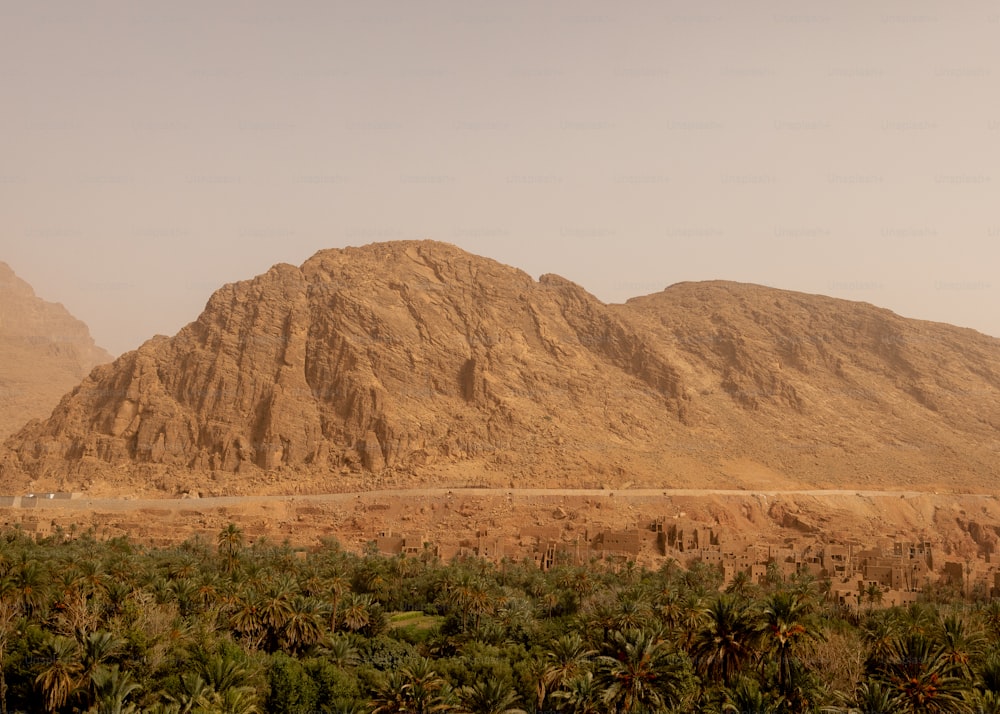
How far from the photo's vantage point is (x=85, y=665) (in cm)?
2612

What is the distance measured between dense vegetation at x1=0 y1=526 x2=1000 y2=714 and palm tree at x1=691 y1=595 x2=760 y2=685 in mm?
57

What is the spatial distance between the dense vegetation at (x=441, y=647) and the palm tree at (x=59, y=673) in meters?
0.06

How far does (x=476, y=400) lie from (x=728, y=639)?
69521 millimetres

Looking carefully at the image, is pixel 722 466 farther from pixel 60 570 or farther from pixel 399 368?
pixel 60 570

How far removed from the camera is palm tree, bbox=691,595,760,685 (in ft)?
81.5

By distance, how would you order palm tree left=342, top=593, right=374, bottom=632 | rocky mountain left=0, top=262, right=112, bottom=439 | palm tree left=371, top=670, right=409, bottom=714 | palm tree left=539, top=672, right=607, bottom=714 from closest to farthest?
palm tree left=539, top=672, right=607, bottom=714 → palm tree left=371, top=670, right=409, bottom=714 → palm tree left=342, top=593, right=374, bottom=632 → rocky mountain left=0, top=262, right=112, bottom=439

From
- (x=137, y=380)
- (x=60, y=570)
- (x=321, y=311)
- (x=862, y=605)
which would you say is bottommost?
(x=862, y=605)

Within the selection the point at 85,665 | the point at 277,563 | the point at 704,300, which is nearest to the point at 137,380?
the point at 277,563

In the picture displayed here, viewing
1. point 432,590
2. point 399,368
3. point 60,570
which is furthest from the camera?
point 399,368

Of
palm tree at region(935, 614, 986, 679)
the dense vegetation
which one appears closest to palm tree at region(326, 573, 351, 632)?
the dense vegetation

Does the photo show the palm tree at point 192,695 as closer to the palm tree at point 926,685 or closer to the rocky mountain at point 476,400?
the palm tree at point 926,685

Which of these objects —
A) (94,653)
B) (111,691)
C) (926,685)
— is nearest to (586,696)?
(926,685)

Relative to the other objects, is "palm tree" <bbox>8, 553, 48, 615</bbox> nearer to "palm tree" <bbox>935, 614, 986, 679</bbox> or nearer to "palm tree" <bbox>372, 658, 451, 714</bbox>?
"palm tree" <bbox>372, 658, 451, 714</bbox>

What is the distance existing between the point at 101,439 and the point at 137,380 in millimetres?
7552
